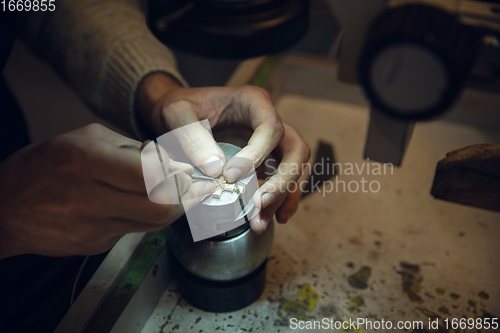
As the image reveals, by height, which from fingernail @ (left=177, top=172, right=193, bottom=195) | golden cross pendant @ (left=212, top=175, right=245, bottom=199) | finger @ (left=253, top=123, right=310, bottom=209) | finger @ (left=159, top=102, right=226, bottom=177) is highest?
fingernail @ (left=177, top=172, right=193, bottom=195)

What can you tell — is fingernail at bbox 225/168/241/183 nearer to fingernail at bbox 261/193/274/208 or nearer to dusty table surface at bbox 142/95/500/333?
fingernail at bbox 261/193/274/208

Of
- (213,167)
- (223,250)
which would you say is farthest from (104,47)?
(223,250)

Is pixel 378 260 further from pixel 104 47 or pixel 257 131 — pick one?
pixel 104 47

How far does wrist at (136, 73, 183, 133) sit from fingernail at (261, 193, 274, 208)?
37 centimetres

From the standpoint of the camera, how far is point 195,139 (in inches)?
28.1

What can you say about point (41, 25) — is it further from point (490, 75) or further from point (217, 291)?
point (490, 75)

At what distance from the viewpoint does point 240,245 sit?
0.66 meters

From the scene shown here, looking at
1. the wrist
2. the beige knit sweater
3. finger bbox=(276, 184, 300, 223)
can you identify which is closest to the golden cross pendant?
finger bbox=(276, 184, 300, 223)

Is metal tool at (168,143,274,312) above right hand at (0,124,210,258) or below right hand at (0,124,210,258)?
below

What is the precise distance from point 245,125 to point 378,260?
0.44 meters

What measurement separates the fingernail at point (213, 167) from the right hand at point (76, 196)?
76mm

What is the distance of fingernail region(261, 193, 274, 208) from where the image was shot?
26.2 inches

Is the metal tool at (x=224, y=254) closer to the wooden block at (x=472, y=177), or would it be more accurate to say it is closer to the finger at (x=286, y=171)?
the finger at (x=286, y=171)

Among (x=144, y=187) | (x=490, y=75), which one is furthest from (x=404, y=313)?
(x=144, y=187)
